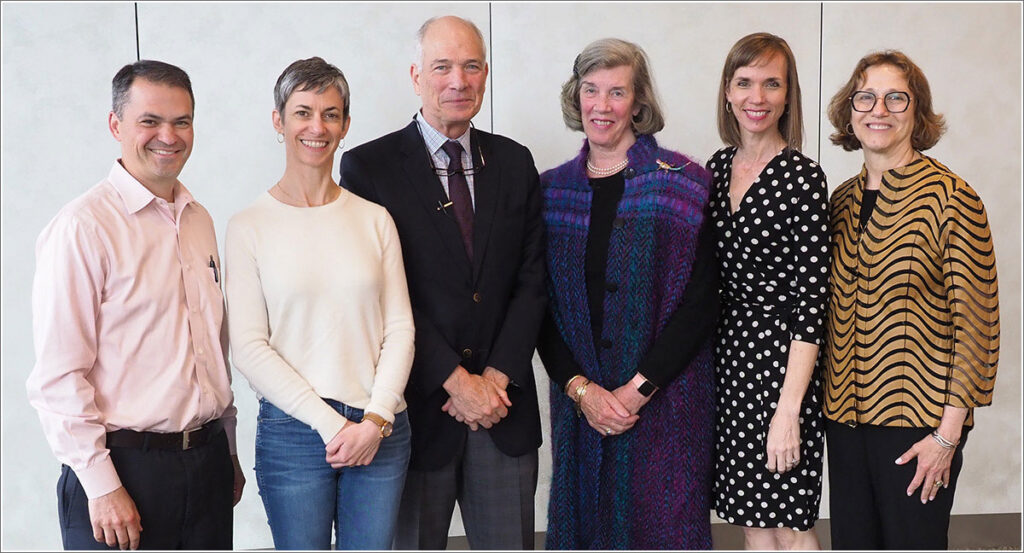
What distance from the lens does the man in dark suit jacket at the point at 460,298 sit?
253 cm

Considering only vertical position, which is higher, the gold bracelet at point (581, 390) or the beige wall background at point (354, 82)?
the beige wall background at point (354, 82)

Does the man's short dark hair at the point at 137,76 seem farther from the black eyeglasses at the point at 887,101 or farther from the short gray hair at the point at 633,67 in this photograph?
the black eyeglasses at the point at 887,101

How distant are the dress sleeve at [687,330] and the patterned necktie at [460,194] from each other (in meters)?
0.64

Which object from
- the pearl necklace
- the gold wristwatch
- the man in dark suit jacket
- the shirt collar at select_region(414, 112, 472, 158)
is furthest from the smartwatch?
the shirt collar at select_region(414, 112, 472, 158)

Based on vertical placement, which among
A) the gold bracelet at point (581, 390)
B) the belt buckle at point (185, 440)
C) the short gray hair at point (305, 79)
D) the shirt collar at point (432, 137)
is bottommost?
the belt buckle at point (185, 440)

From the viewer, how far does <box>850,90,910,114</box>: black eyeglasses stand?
2506 millimetres

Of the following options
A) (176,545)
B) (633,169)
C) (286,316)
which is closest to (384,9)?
(633,169)

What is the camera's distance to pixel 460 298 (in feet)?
8.34

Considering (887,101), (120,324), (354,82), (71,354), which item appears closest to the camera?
(71,354)

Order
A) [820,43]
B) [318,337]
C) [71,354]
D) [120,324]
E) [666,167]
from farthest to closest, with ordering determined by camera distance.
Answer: [820,43]
[666,167]
[318,337]
[120,324]
[71,354]

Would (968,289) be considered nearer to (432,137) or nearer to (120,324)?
(432,137)

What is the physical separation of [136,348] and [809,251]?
6.02 ft

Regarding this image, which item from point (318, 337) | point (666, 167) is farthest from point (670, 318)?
point (318, 337)

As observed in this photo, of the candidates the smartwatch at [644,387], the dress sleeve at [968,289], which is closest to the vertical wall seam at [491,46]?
the smartwatch at [644,387]
